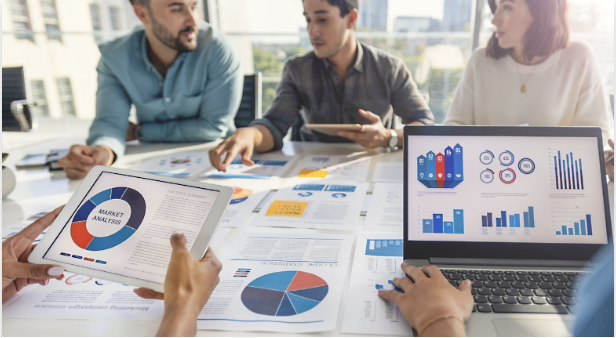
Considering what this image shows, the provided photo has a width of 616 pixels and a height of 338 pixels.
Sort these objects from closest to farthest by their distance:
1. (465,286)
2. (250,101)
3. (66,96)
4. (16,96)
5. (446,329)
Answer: (446,329) → (465,286) → (250,101) → (16,96) → (66,96)

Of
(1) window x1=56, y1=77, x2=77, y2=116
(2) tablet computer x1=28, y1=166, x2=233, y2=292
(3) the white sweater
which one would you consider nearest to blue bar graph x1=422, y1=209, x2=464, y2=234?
(2) tablet computer x1=28, y1=166, x2=233, y2=292

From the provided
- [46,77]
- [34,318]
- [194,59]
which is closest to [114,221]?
[34,318]

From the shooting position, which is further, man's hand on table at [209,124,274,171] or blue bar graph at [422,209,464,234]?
man's hand on table at [209,124,274,171]

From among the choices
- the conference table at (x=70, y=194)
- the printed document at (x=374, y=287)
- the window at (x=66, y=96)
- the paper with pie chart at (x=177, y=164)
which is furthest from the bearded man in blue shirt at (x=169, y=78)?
the window at (x=66, y=96)

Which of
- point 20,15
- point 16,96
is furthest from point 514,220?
point 20,15

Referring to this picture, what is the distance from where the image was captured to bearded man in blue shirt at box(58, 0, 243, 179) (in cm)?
183

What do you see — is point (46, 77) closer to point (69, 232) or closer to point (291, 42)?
point (291, 42)

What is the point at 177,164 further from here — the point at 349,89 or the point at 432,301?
the point at 432,301

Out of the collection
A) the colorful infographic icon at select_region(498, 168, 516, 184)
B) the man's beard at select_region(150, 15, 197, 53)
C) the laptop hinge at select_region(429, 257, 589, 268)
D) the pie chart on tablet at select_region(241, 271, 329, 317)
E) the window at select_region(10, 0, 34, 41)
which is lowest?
the pie chart on tablet at select_region(241, 271, 329, 317)

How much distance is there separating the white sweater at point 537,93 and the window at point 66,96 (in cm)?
525

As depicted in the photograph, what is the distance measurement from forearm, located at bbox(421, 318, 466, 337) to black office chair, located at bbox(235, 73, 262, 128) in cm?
184

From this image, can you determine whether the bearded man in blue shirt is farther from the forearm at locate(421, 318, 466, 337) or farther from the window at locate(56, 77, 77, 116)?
the window at locate(56, 77, 77, 116)

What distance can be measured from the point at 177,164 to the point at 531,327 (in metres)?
1.31

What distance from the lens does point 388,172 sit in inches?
55.2
